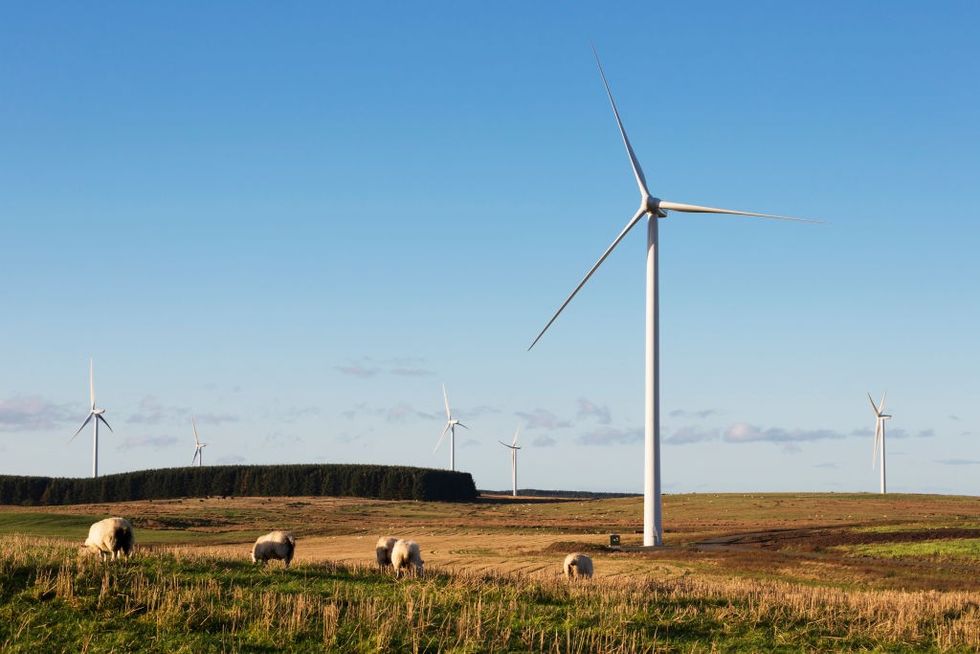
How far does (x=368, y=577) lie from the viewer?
2656 centimetres

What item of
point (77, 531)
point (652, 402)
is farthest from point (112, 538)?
point (77, 531)

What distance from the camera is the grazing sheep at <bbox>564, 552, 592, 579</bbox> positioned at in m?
35.3

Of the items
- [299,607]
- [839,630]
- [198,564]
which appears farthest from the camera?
[198,564]

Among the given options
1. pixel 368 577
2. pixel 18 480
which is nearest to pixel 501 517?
pixel 18 480

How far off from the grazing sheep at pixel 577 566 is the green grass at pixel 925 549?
22.4m

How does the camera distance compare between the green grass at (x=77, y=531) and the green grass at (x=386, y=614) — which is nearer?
the green grass at (x=386, y=614)

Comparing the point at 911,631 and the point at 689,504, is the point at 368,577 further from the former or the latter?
the point at 689,504

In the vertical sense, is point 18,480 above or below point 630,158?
below

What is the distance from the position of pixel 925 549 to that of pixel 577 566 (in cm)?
2710

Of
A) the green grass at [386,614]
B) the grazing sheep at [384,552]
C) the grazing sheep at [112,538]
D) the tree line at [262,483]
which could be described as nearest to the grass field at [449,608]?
the green grass at [386,614]

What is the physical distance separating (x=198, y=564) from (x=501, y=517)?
7958cm

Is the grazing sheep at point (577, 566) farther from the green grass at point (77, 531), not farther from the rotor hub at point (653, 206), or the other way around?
the green grass at point (77, 531)

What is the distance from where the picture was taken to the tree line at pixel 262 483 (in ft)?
420

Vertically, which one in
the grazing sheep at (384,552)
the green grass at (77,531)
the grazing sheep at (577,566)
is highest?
the grazing sheep at (384,552)
